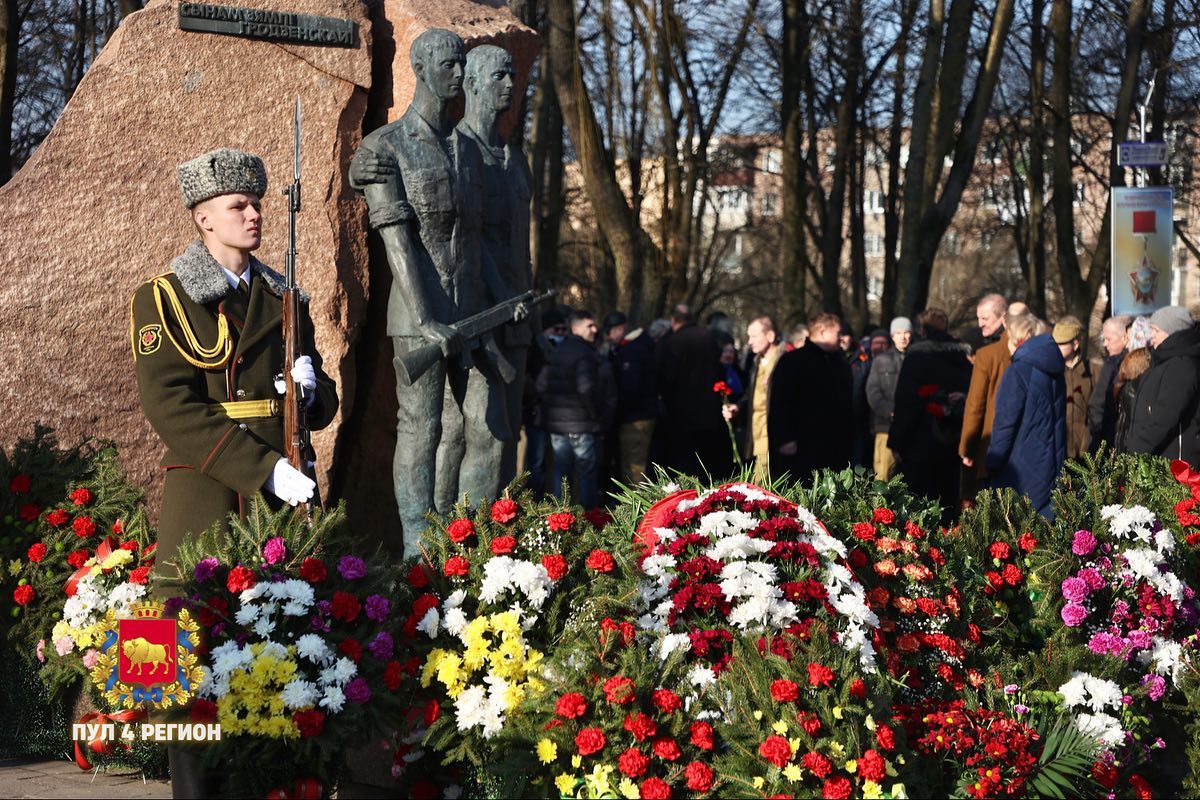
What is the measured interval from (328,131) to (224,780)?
154 inches

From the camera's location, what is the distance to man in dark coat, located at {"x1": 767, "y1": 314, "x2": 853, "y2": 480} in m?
10.0

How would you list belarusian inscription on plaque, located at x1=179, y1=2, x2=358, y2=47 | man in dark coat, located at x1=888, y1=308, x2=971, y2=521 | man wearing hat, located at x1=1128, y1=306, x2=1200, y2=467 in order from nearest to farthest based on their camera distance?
1. belarusian inscription on plaque, located at x1=179, y1=2, x2=358, y2=47
2. man wearing hat, located at x1=1128, y1=306, x2=1200, y2=467
3. man in dark coat, located at x1=888, y1=308, x2=971, y2=521

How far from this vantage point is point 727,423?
1247cm

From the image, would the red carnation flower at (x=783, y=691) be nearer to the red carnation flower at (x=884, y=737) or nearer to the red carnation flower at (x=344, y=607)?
the red carnation flower at (x=884, y=737)

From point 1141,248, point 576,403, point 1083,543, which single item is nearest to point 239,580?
point 1083,543

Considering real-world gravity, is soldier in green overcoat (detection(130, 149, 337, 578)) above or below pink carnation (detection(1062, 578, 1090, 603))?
above

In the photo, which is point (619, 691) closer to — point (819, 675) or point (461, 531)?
point (819, 675)

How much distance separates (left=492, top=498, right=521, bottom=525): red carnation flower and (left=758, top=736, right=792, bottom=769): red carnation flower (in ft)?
3.90

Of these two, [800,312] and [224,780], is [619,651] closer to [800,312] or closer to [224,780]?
[224,780]

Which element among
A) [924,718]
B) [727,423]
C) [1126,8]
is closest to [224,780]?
[924,718]

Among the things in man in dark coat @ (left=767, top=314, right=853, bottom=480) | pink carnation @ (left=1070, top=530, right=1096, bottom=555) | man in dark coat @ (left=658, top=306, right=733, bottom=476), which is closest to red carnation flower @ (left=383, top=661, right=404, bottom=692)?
pink carnation @ (left=1070, top=530, right=1096, bottom=555)

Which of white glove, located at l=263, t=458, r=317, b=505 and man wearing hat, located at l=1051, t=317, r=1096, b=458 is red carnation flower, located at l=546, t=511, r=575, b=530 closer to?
white glove, located at l=263, t=458, r=317, b=505

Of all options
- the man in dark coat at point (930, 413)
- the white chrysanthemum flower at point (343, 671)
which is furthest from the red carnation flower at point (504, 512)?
the man in dark coat at point (930, 413)

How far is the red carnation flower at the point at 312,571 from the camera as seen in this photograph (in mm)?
4164
